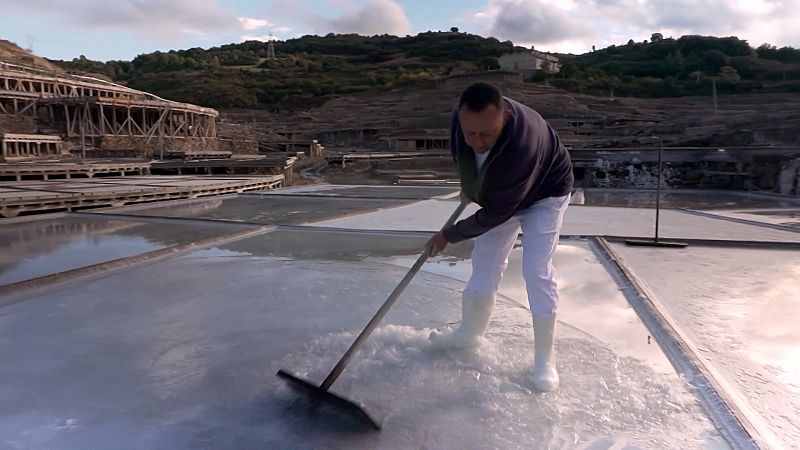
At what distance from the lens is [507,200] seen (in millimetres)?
2016

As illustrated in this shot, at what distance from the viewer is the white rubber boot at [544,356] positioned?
6.93 feet

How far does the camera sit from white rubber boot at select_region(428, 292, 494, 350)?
2426 mm

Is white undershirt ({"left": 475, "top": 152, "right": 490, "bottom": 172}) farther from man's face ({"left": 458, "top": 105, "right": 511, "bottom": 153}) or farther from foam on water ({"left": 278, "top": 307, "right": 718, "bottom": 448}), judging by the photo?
foam on water ({"left": 278, "top": 307, "right": 718, "bottom": 448})

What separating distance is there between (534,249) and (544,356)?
418 mm

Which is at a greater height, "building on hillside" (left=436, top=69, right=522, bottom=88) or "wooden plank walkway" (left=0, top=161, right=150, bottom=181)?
"building on hillside" (left=436, top=69, right=522, bottom=88)

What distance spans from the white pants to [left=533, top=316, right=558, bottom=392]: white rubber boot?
0.13 feet

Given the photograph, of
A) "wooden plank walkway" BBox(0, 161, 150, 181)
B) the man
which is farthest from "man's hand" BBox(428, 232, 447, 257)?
"wooden plank walkway" BBox(0, 161, 150, 181)

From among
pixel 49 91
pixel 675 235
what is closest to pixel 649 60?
pixel 49 91

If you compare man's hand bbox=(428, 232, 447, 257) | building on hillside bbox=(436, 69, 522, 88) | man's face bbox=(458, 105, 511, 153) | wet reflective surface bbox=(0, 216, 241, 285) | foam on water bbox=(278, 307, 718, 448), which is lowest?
foam on water bbox=(278, 307, 718, 448)

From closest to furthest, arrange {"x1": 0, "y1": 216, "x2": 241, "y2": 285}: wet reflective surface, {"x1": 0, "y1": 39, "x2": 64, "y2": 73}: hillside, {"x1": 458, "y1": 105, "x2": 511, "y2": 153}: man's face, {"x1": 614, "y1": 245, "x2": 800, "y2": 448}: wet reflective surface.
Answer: {"x1": 458, "y1": 105, "x2": 511, "y2": 153}: man's face < {"x1": 614, "y1": 245, "x2": 800, "y2": 448}: wet reflective surface < {"x1": 0, "y1": 216, "x2": 241, "y2": 285}: wet reflective surface < {"x1": 0, "y1": 39, "x2": 64, "y2": 73}: hillside

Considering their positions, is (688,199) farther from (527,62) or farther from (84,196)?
(527,62)

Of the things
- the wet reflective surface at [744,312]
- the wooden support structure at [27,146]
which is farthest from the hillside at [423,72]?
the wet reflective surface at [744,312]

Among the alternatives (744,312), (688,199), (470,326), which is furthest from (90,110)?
(744,312)

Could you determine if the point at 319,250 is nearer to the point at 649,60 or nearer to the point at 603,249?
the point at 603,249
